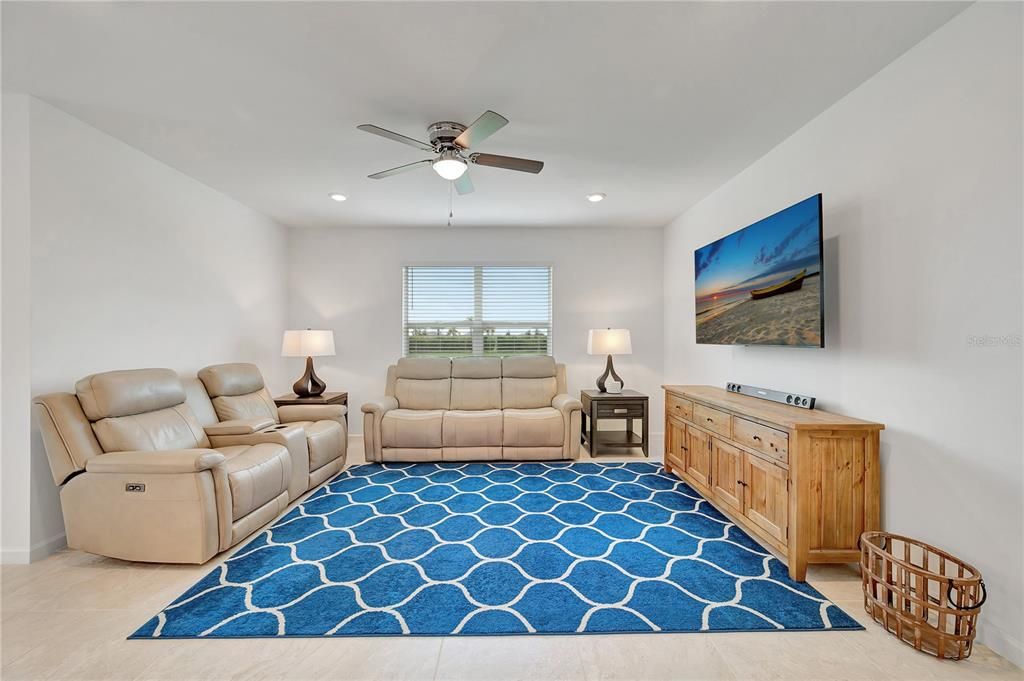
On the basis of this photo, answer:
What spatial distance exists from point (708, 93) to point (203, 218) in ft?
13.1

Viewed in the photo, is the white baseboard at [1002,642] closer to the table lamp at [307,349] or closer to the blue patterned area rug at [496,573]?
the blue patterned area rug at [496,573]

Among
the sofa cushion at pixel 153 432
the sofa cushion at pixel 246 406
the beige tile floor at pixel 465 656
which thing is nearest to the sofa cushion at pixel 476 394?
the sofa cushion at pixel 246 406

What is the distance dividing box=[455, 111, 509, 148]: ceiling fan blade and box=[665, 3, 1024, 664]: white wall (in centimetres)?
187

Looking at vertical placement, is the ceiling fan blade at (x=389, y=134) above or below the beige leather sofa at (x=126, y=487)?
above

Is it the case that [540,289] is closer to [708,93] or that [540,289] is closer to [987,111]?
[708,93]

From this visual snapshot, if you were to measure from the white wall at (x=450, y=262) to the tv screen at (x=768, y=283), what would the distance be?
1636 mm

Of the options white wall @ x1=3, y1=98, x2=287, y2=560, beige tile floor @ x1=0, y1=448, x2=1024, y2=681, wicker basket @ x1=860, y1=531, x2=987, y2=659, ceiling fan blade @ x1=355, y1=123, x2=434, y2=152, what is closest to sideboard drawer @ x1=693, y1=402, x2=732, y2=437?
wicker basket @ x1=860, y1=531, x2=987, y2=659

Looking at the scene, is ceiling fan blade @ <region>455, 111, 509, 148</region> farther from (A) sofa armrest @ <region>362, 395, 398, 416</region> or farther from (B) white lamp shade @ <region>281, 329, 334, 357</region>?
(B) white lamp shade @ <region>281, 329, 334, 357</region>

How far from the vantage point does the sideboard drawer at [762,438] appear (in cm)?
235

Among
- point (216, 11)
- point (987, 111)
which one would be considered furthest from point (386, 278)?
point (987, 111)

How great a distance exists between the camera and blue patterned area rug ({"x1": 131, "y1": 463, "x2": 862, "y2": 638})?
1.95 metres

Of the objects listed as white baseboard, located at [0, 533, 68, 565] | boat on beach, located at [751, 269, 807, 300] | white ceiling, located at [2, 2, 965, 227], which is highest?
white ceiling, located at [2, 2, 965, 227]

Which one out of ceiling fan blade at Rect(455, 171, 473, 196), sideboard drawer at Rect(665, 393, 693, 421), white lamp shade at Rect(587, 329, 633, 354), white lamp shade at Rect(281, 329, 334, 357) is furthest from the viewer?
white lamp shade at Rect(587, 329, 633, 354)

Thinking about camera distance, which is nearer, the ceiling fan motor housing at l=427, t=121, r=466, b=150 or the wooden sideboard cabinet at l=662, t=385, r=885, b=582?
the wooden sideboard cabinet at l=662, t=385, r=885, b=582
